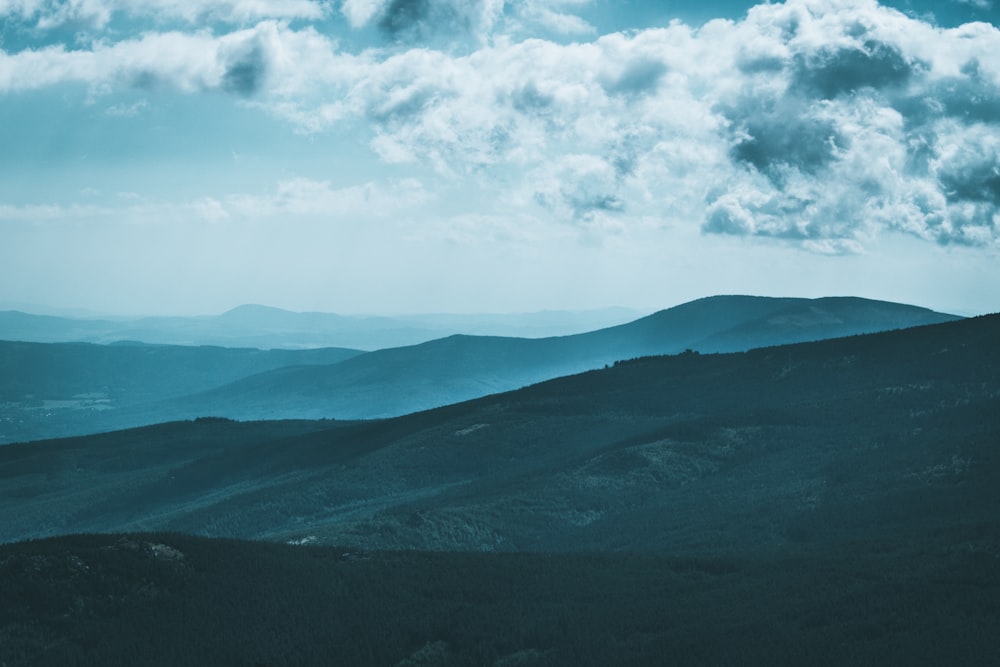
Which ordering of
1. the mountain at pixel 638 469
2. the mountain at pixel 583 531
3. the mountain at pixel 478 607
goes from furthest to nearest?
the mountain at pixel 638 469 → the mountain at pixel 583 531 → the mountain at pixel 478 607

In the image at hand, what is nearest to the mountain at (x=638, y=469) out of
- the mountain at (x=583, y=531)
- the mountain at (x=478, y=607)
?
the mountain at (x=583, y=531)

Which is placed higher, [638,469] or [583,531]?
[638,469]

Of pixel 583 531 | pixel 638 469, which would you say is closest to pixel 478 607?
pixel 583 531

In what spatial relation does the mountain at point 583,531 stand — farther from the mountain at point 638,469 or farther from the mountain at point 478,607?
the mountain at point 638,469

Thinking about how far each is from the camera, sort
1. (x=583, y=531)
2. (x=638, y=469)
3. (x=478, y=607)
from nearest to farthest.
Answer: (x=478, y=607) → (x=583, y=531) → (x=638, y=469)

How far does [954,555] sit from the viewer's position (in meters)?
61.6

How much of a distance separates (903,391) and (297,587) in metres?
93.3

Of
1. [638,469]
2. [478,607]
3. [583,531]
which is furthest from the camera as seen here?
[638,469]

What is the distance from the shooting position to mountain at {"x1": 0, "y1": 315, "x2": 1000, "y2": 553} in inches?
3593

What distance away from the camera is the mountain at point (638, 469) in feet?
299

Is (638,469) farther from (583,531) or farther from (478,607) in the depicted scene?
(478,607)

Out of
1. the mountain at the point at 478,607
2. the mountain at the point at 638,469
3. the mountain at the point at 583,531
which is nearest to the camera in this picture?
the mountain at the point at 478,607

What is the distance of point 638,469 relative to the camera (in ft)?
395

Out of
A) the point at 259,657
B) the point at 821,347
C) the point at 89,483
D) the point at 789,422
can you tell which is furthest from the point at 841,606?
the point at 89,483
